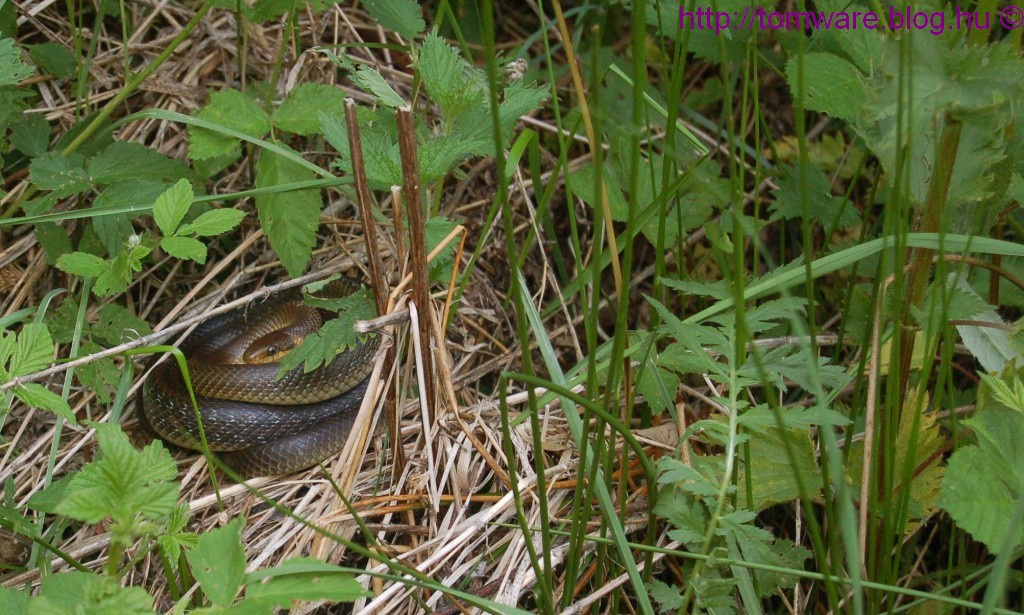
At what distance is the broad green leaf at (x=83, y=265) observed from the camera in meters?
2.50

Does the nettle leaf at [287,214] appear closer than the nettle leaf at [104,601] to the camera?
No

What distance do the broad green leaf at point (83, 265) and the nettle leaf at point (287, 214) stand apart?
492 millimetres

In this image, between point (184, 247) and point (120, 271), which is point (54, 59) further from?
point (184, 247)

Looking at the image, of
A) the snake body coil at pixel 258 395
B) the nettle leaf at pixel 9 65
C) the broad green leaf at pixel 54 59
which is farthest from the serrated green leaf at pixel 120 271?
the broad green leaf at pixel 54 59

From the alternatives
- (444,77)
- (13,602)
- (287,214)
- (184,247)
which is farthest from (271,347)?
(13,602)

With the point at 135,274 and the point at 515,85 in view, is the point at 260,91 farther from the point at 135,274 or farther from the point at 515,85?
the point at 515,85

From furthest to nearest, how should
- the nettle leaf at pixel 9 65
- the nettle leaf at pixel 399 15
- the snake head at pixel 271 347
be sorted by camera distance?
the snake head at pixel 271 347 < the nettle leaf at pixel 399 15 < the nettle leaf at pixel 9 65

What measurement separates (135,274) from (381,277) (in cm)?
148

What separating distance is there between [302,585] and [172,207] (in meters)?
1.22

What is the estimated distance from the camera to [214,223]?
2.44 metres

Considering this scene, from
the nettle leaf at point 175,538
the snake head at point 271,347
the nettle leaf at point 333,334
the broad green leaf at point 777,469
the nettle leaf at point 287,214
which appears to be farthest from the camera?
the snake head at point 271,347

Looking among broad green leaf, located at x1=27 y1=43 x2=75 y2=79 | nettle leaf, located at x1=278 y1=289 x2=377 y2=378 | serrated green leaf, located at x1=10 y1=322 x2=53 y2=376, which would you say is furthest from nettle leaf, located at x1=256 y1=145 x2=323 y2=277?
broad green leaf, located at x1=27 y1=43 x2=75 y2=79

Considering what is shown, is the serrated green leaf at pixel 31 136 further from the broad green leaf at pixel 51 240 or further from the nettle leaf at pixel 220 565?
the nettle leaf at pixel 220 565

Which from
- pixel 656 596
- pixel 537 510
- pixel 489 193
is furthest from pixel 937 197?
pixel 489 193
